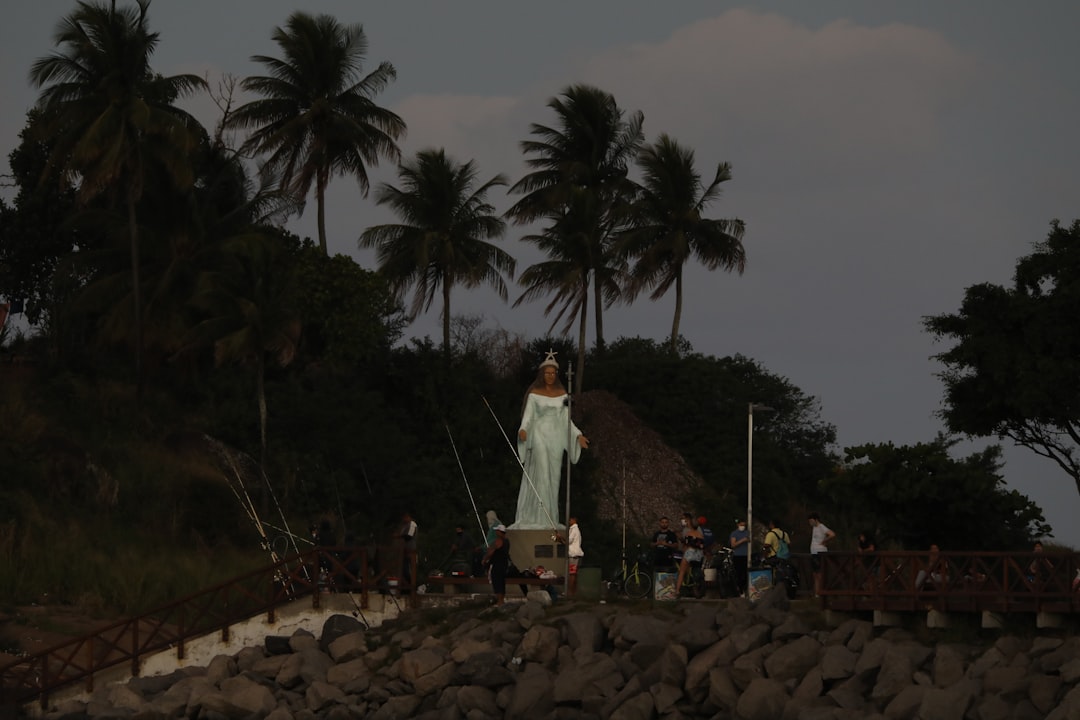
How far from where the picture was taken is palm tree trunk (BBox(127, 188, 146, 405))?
4191cm

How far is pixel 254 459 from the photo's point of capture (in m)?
41.8

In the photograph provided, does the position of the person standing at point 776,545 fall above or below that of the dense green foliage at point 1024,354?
below

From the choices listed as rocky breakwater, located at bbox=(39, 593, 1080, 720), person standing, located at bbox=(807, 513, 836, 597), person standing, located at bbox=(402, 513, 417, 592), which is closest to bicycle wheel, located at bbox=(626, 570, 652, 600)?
rocky breakwater, located at bbox=(39, 593, 1080, 720)

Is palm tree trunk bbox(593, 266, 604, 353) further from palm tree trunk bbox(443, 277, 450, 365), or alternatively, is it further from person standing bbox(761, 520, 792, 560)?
person standing bbox(761, 520, 792, 560)

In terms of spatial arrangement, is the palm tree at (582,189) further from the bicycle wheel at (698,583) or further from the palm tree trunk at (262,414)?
the bicycle wheel at (698,583)

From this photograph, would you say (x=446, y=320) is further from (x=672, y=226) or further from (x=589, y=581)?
(x=589, y=581)

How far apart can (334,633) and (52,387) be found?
18.3m

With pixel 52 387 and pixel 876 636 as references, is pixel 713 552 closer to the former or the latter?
pixel 876 636

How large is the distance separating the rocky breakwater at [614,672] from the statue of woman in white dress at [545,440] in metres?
3.23

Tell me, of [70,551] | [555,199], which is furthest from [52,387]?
[555,199]

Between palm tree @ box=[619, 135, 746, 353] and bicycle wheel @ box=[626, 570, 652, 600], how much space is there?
22.7 meters

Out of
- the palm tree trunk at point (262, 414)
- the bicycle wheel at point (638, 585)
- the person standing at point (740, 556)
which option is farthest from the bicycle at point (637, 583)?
the palm tree trunk at point (262, 414)

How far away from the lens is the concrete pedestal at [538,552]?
2852cm

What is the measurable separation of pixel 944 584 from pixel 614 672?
4825mm
